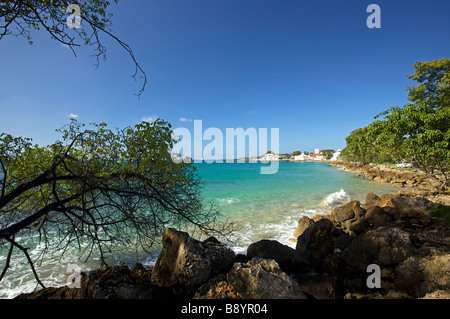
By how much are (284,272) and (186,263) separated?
6.48ft

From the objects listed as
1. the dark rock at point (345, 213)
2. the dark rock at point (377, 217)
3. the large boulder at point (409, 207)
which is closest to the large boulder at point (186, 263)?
the dark rock at point (377, 217)

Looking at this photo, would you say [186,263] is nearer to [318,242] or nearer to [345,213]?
[318,242]

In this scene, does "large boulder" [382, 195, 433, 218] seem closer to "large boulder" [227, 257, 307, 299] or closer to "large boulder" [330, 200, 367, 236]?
"large boulder" [330, 200, 367, 236]

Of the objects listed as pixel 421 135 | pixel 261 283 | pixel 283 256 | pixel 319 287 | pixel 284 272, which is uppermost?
pixel 421 135

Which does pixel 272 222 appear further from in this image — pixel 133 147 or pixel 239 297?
pixel 133 147

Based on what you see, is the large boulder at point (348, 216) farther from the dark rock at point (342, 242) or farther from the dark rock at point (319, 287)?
the dark rock at point (319, 287)

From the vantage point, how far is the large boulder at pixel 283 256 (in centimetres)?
469

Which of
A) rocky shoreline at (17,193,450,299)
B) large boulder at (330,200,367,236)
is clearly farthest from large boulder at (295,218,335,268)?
large boulder at (330,200,367,236)

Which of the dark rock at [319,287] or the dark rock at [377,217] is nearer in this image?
the dark rock at [319,287]

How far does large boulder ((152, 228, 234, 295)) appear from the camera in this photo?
11.2 ft

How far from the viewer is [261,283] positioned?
10.3 feet

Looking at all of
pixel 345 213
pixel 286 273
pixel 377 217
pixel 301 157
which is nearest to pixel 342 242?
pixel 377 217

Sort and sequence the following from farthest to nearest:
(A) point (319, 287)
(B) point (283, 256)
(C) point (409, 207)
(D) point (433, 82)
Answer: (D) point (433, 82) < (C) point (409, 207) < (B) point (283, 256) < (A) point (319, 287)
